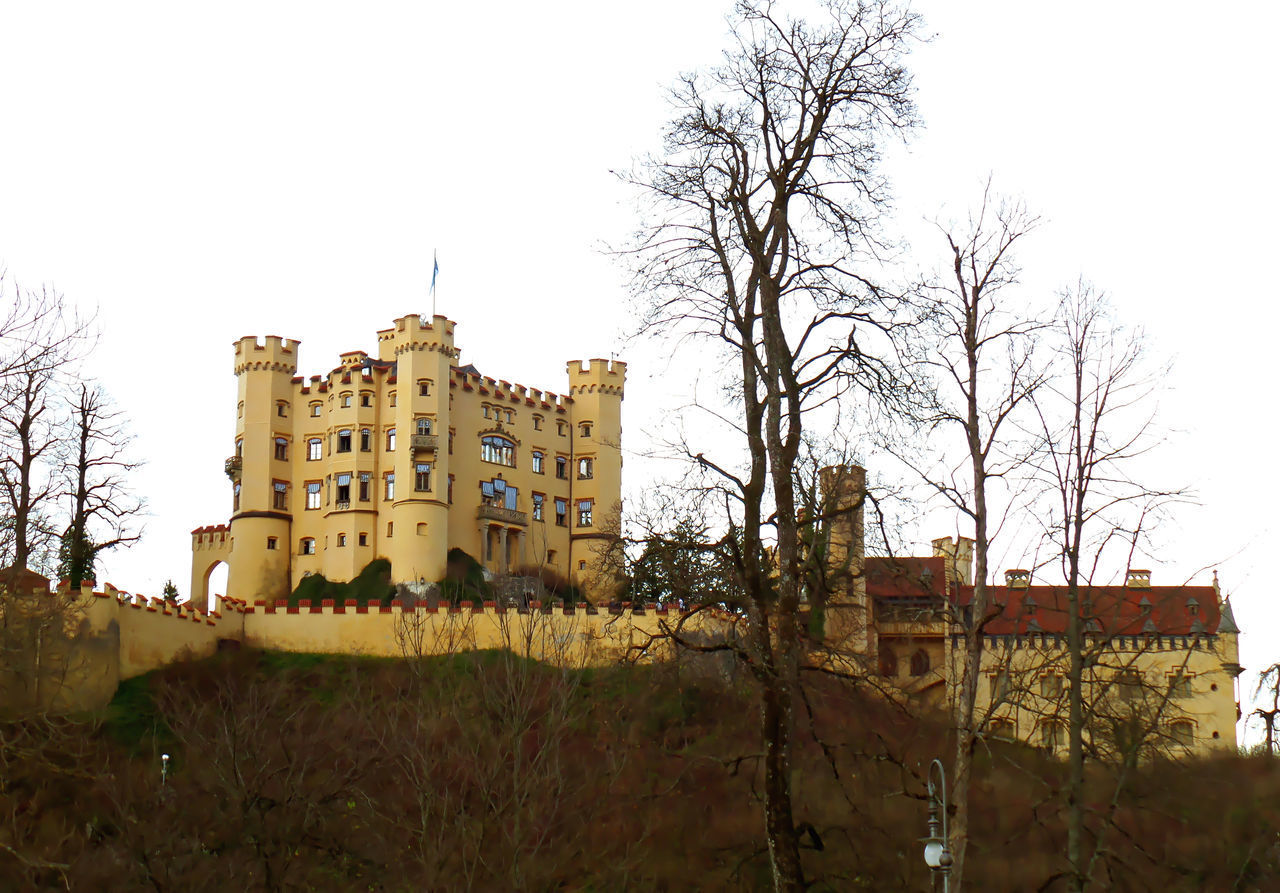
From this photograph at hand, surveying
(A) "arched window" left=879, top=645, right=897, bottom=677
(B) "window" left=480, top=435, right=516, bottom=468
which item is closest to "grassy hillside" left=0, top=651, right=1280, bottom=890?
(A) "arched window" left=879, top=645, right=897, bottom=677

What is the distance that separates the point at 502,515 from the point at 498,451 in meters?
3.39

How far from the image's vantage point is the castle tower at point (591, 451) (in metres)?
74.2

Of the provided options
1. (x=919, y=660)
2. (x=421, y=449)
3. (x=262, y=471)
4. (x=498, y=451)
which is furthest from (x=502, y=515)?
(x=919, y=660)

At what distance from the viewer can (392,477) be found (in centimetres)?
6919

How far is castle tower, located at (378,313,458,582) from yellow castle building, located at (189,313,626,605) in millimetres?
65

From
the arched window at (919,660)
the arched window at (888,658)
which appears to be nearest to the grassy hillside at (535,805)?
the arched window at (888,658)

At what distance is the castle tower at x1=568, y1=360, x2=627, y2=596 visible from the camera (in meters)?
74.2

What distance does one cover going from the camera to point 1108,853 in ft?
63.5

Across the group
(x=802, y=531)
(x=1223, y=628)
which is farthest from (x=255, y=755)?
(x=1223, y=628)

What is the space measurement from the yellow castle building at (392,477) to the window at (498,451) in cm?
7

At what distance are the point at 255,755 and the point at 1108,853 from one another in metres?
18.0

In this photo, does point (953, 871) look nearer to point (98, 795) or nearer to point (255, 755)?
point (255, 755)

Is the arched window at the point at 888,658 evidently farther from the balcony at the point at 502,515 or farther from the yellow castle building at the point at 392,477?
the balcony at the point at 502,515

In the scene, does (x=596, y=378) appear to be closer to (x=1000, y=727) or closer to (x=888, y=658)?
(x=888, y=658)
